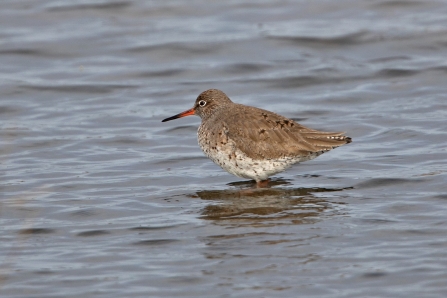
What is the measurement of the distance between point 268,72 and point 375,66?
6.71ft

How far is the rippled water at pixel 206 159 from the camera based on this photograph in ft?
24.0

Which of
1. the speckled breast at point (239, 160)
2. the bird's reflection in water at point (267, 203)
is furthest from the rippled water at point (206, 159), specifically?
the speckled breast at point (239, 160)

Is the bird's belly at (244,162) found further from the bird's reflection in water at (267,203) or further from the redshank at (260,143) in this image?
the bird's reflection in water at (267,203)

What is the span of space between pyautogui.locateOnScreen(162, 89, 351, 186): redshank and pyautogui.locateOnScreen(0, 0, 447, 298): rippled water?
0.32 metres

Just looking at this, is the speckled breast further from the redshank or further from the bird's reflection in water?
the bird's reflection in water

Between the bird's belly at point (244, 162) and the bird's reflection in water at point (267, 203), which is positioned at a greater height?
the bird's belly at point (244, 162)

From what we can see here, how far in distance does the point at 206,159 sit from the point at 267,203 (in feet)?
7.52

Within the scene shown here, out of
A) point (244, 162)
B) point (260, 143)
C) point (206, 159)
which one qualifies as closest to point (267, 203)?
point (244, 162)

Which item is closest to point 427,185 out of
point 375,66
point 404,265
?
point 404,265

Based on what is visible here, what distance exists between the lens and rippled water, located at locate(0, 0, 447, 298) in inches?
288

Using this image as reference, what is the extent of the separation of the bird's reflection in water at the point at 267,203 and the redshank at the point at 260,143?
0.25 meters

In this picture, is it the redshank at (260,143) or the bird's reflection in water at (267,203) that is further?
the redshank at (260,143)

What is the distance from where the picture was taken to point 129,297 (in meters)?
6.81

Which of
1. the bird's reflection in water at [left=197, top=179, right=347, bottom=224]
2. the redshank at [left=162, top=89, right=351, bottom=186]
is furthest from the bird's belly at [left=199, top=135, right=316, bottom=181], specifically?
the bird's reflection in water at [left=197, top=179, right=347, bottom=224]
